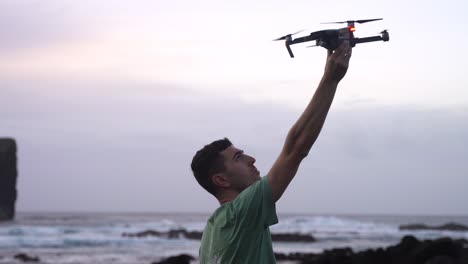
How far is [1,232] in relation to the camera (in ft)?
124

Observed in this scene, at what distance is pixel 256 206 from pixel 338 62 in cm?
64

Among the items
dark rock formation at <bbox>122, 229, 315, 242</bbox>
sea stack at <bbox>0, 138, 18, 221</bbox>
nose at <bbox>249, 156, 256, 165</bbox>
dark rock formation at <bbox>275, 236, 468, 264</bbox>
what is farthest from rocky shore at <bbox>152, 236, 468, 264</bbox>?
sea stack at <bbox>0, 138, 18, 221</bbox>

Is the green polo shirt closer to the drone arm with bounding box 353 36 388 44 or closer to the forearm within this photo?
the forearm

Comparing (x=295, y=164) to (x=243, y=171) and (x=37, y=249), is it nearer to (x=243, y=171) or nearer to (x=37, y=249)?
(x=243, y=171)

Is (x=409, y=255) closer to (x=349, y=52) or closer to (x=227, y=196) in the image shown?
(x=227, y=196)

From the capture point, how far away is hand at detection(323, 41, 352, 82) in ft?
9.77

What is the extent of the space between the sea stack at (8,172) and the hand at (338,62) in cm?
6507

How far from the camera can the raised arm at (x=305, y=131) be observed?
121 inches

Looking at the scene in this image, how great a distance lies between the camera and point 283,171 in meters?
3.14

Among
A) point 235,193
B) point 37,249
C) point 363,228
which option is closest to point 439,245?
point 235,193

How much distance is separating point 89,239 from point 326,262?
69.6 feet

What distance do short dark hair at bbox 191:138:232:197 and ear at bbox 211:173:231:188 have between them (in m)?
0.02

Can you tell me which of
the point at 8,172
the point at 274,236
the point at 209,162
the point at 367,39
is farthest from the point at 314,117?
the point at 8,172

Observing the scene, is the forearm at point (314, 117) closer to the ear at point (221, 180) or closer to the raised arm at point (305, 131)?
the raised arm at point (305, 131)
